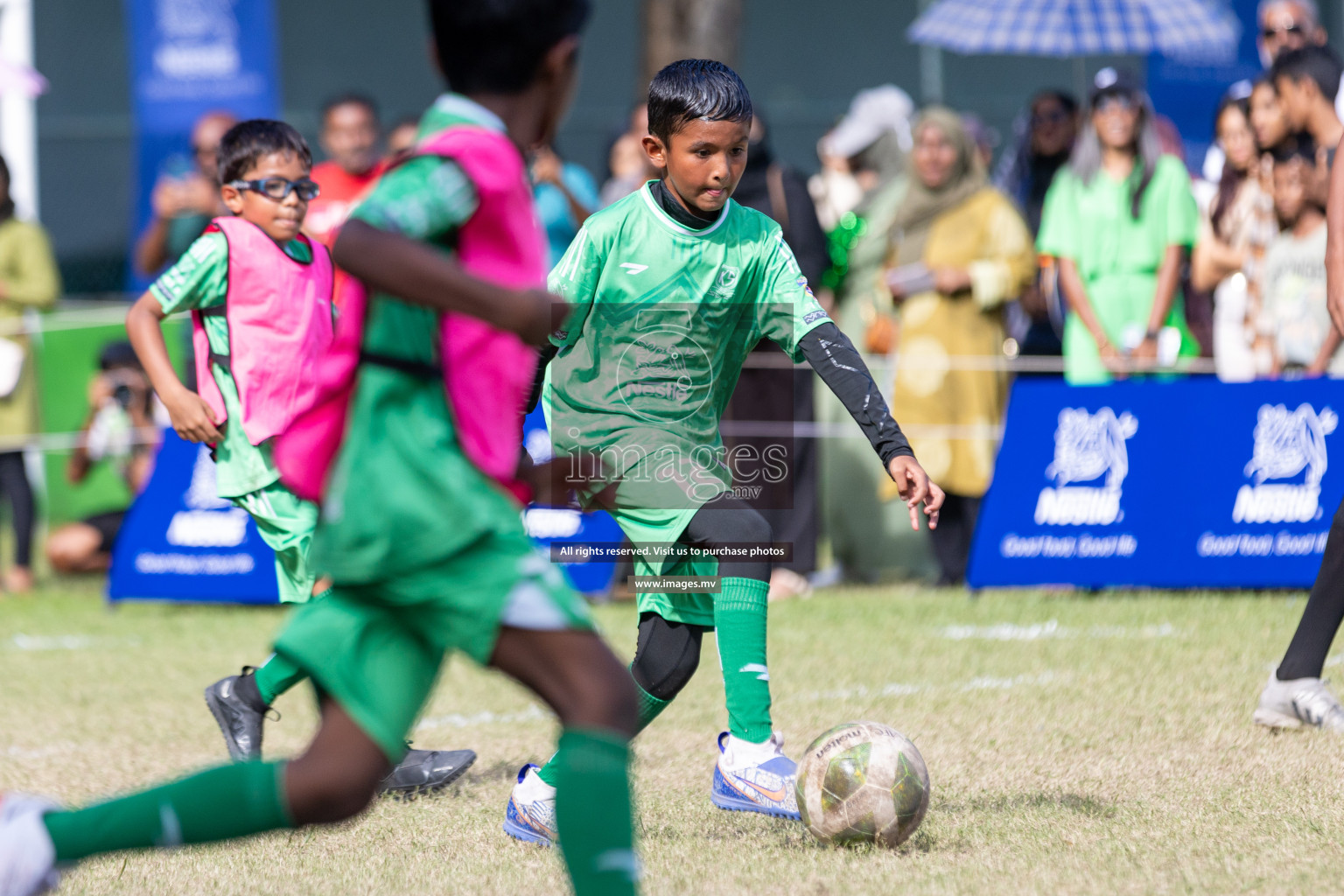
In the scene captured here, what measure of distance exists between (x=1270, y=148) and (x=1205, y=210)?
1.16m

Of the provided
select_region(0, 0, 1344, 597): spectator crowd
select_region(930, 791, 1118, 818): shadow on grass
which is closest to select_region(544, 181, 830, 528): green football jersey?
select_region(930, 791, 1118, 818): shadow on grass

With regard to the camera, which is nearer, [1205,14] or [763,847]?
[763,847]

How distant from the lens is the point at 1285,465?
8.06 metres

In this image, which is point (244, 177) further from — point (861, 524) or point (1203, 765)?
point (861, 524)

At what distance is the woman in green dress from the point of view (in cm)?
Answer: 858

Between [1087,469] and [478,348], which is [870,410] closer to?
[478,348]

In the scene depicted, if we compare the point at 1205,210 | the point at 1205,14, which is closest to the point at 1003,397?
A: the point at 1205,210

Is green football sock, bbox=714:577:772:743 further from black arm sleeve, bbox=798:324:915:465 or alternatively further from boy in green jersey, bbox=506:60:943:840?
black arm sleeve, bbox=798:324:915:465

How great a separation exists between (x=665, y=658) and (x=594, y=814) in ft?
5.04

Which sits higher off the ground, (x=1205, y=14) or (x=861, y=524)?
(x=1205, y=14)

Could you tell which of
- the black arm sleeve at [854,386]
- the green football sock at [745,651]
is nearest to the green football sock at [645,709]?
the green football sock at [745,651]

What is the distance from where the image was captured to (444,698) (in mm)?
6578

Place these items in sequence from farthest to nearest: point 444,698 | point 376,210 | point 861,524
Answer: point 861,524, point 444,698, point 376,210

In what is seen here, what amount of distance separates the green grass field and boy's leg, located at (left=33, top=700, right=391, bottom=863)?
0.94 m
